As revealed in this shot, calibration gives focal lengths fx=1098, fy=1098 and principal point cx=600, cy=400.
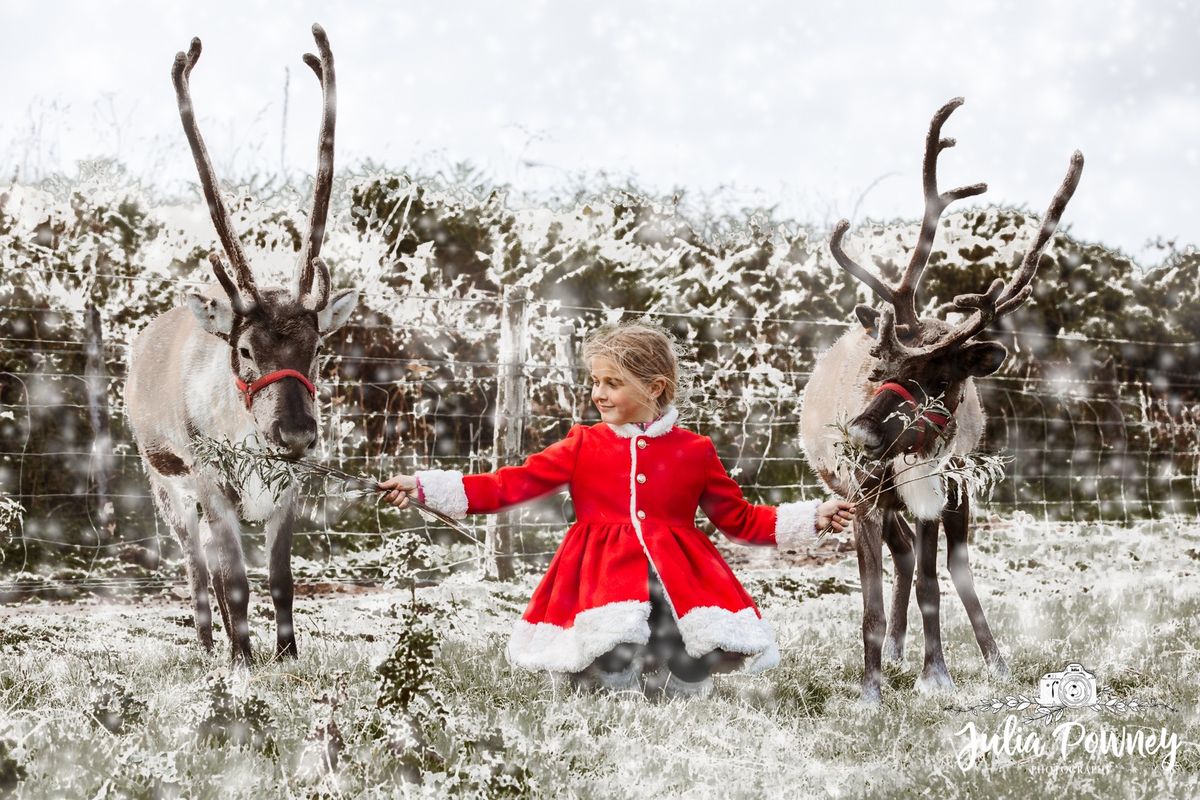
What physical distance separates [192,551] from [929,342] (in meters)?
3.24

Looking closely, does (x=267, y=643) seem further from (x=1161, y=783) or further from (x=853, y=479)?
(x=1161, y=783)

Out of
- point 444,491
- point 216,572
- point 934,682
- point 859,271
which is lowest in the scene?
point 934,682

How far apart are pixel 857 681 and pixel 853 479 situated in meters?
1.01

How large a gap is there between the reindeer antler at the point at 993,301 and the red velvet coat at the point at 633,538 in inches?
33.9

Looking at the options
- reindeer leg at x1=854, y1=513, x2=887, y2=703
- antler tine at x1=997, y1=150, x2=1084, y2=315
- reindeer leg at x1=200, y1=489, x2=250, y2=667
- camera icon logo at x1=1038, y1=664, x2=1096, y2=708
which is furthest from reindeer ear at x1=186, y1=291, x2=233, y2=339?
camera icon logo at x1=1038, y1=664, x2=1096, y2=708

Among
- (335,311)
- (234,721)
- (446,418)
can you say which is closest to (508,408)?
(446,418)

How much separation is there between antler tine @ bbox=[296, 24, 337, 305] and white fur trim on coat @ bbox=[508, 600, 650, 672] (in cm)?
154

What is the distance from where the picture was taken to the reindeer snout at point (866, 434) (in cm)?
368

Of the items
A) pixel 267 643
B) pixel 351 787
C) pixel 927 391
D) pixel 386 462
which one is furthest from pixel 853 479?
pixel 386 462

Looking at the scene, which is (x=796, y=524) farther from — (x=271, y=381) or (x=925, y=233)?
(x=271, y=381)

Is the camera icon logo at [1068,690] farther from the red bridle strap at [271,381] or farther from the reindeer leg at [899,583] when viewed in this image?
the red bridle strap at [271,381]

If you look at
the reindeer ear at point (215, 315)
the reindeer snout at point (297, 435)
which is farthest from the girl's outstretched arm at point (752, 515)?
the reindeer ear at point (215, 315)

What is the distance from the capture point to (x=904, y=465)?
4.22 m

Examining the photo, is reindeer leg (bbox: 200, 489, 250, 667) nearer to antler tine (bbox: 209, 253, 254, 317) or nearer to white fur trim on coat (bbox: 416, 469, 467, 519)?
antler tine (bbox: 209, 253, 254, 317)
